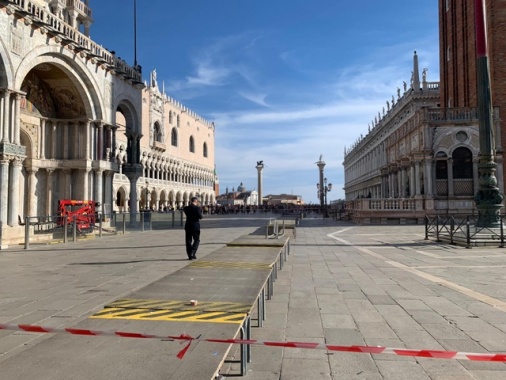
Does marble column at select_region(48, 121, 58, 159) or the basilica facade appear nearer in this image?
the basilica facade

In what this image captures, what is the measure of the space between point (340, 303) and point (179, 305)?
2.81m

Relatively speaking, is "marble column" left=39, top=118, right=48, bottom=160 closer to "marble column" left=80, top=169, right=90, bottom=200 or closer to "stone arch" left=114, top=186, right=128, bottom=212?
"marble column" left=80, top=169, right=90, bottom=200

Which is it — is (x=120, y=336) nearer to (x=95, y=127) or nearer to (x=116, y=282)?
(x=116, y=282)

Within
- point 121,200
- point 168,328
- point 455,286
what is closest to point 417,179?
point 455,286

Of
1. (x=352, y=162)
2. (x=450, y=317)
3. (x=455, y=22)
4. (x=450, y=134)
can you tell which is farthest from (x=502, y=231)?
(x=352, y=162)

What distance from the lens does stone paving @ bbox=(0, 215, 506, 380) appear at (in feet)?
11.8

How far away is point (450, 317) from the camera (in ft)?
16.4

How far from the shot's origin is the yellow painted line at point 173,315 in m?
3.45

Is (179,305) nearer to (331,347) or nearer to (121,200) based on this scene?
(331,347)

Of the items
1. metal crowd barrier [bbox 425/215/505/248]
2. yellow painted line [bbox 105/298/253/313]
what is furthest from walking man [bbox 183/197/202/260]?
metal crowd barrier [bbox 425/215/505/248]

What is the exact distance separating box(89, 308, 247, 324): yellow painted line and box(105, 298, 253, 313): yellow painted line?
0.09m

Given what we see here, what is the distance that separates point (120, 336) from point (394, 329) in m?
3.12

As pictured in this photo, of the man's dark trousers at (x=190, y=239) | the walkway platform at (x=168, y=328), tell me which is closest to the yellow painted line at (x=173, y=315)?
the walkway platform at (x=168, y=328)

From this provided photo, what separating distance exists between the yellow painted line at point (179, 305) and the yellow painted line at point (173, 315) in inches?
3.5
